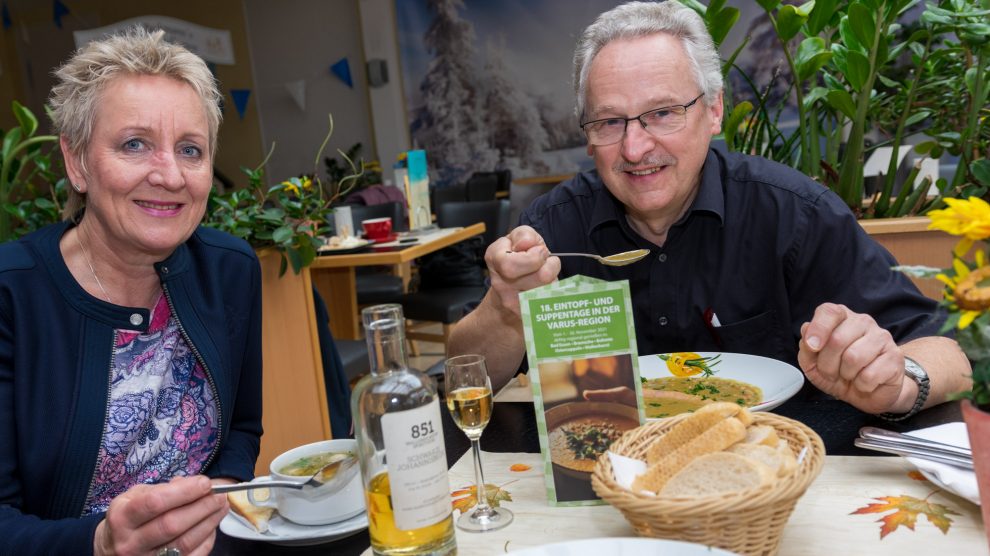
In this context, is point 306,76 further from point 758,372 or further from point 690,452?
point 690,452

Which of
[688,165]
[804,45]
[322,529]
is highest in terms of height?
[804,45]

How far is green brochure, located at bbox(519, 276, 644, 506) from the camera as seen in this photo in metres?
0.83

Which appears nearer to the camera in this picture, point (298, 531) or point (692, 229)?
point (298, 531)

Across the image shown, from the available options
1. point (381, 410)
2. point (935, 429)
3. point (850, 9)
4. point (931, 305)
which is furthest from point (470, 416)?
point (850, 9)

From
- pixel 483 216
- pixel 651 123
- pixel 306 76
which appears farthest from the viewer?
pixel 306 76

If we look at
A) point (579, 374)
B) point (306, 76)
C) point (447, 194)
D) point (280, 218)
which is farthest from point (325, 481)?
point (306, 76)

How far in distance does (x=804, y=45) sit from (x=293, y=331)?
1.88 metres

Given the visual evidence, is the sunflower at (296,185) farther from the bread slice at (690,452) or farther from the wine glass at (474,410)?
the bread slice at (690,452)

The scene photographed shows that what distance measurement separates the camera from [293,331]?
2.69 m

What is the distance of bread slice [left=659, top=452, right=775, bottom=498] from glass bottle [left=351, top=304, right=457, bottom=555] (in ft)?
0.71

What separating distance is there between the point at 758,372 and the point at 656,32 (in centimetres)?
66

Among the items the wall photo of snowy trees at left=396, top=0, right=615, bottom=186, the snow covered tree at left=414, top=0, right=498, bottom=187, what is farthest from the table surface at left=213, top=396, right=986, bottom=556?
the snow covered tree at left=414, top=0, right=498, bottom=187

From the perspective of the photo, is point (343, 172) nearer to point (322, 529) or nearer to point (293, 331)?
point (293, 331)

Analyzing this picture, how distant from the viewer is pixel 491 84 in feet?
27.7
